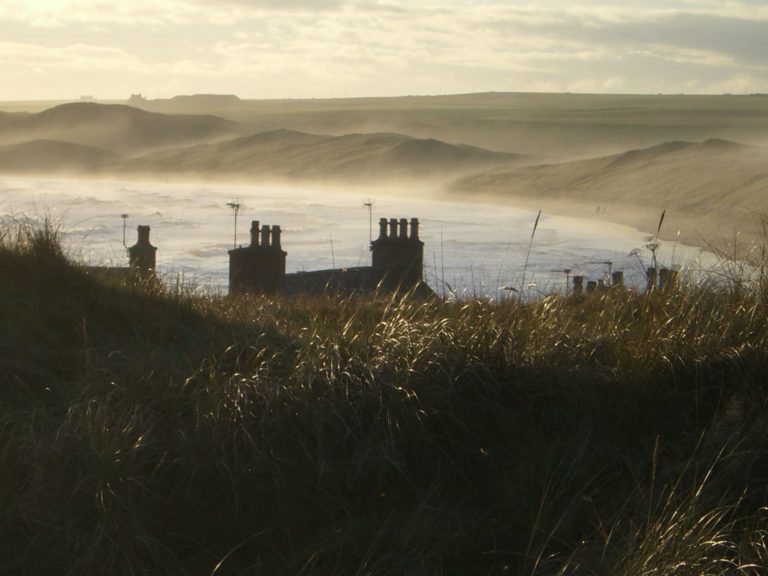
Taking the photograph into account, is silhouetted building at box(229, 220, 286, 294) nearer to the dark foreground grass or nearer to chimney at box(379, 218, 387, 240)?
chimney at box(379, 218, 387, 240)

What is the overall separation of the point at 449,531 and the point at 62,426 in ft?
6.94

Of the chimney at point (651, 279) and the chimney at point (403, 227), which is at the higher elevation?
the chimney at point (651, 279)

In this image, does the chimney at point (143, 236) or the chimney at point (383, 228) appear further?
the chimney at point (383, 228)

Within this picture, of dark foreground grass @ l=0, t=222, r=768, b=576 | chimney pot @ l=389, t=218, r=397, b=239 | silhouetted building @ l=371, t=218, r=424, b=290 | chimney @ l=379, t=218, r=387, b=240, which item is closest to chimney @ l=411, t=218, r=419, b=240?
Result: silhouetted building @ l=371, t=218, r=424, b=290

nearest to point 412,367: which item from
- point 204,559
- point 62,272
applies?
point 204,559

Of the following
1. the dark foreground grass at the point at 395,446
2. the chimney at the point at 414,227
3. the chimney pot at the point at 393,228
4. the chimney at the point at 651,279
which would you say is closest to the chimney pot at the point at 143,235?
the chimney pot at the point at 393,228

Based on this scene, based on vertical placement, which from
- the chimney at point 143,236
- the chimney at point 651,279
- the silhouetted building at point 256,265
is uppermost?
the chimney at point 651,279

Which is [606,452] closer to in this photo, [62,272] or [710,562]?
[710,562]

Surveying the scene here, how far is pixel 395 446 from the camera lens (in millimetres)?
5805

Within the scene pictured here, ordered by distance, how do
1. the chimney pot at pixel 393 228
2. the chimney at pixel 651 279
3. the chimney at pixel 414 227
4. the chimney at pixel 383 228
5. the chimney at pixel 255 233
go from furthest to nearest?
the chimney at pixel 383 228 → the chimney pot at pixel 393 228 → the chimney at pixel 414 227 → the chimney at pixel 255 233 → the chimney at pixel 651 279

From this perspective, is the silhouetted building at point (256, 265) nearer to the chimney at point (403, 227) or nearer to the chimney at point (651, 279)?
the chimney at point (403, 227)

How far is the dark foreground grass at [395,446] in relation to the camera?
4.96 meters

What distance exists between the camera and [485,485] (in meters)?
5.71

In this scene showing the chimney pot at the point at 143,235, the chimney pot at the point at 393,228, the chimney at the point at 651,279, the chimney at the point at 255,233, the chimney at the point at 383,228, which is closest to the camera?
the chimney at the point at 651,279
